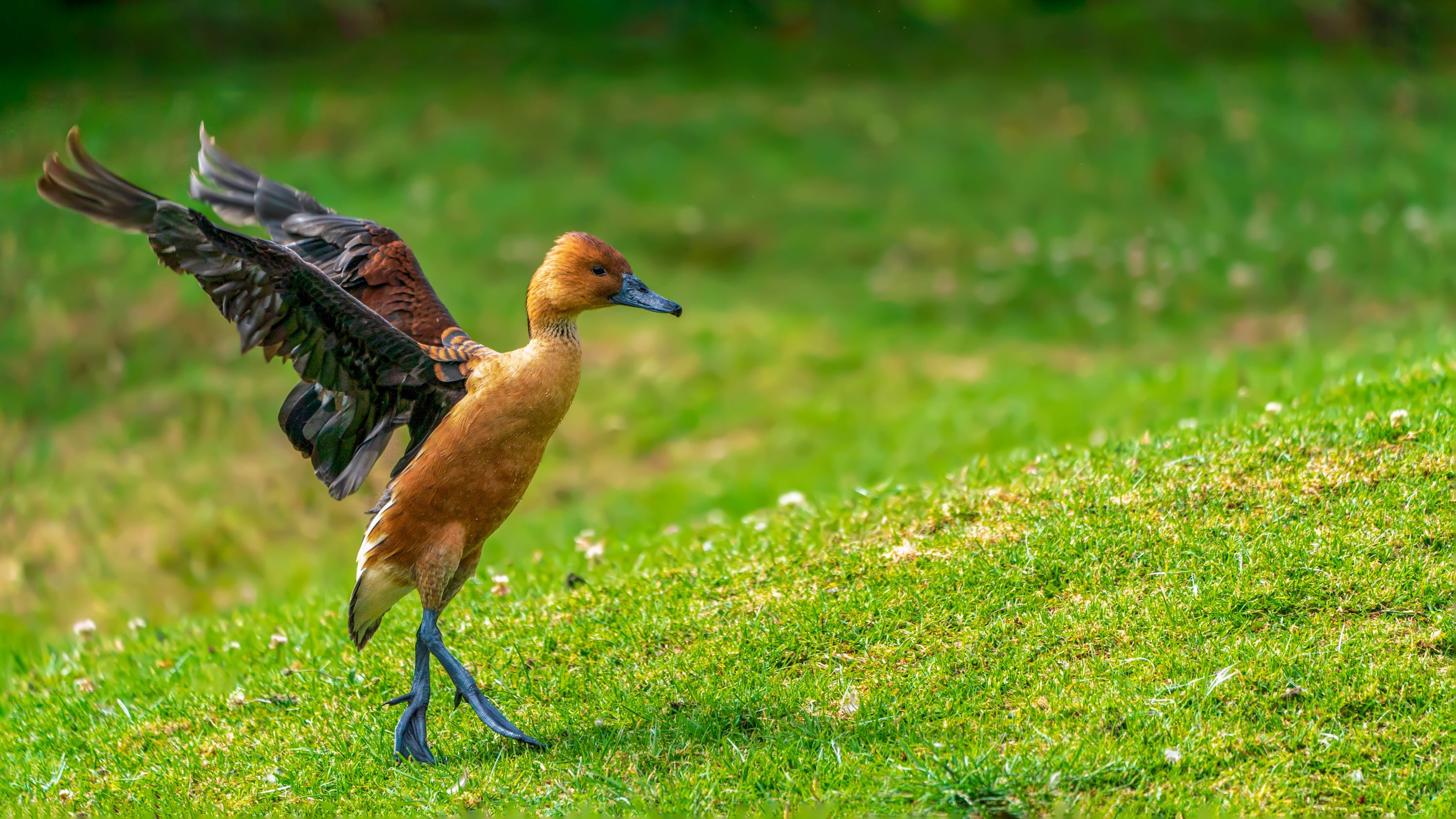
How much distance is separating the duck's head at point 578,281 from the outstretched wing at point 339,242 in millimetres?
549

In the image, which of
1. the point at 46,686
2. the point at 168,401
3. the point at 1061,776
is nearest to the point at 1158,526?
the point at 1061,776

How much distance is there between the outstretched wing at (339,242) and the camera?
5.84 m

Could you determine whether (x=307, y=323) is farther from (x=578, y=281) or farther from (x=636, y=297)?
(x=636, y=297)

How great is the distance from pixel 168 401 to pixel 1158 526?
30.9 feet

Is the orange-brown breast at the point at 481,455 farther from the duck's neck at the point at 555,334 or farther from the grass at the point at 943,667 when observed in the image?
the grass at the point at 943,667

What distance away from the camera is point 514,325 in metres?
12.9

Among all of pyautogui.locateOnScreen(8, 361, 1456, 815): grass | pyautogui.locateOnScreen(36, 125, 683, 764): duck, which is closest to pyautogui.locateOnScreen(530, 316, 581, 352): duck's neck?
pyautogui.locateOnScreen(36, 125, 683, 764): duck

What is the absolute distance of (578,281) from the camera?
5203 mm

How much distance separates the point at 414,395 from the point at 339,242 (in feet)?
4.54

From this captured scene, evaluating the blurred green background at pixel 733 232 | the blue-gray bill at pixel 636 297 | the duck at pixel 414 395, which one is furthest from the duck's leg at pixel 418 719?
the blurred green background at pixel 733 232

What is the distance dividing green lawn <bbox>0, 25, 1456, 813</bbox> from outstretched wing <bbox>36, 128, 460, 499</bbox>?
1.35m

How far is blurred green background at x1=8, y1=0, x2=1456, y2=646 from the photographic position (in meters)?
10.4

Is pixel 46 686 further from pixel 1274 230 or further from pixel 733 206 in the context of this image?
pixel 1274 230

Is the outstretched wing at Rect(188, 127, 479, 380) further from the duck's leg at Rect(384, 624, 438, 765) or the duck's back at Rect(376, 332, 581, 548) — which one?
the duck's leg at Rect(384, 624, 438, 765)
